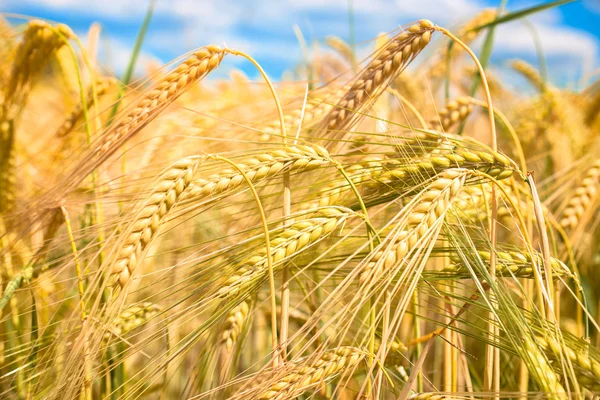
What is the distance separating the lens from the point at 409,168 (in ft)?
2.96

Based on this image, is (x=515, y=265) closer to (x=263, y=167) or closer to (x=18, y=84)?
(x=263, y=167)

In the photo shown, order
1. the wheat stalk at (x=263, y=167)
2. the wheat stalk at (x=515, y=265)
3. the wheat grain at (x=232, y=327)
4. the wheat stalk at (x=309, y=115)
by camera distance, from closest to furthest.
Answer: the wheat stalk at (x=263, y=167)
the wheat stalk at (x=515, y=265)
the wheat grain at (x=232, y=327)
the wheat stalk at (x=309, y=115)

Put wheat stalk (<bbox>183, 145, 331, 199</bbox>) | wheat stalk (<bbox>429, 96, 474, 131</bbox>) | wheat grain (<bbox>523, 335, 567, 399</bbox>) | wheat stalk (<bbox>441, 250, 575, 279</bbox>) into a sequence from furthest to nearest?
wheat stalk (<bbox>429, 96, 474, 131</bbox>) → wheat stalk (<bbox>441, 250, 575, 279</bbox>) → wheat stalk (<bbox>183, 145, 331, 199</bbox>) → wheat grain (<bbox>523, 335, 567, 399</bbox>)

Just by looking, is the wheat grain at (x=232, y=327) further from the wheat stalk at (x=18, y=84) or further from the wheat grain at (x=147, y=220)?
the wheat stalk at (x=18, y=84)

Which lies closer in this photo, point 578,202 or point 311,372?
point 311,372

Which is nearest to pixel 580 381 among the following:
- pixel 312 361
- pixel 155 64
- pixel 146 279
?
pixel 312 361

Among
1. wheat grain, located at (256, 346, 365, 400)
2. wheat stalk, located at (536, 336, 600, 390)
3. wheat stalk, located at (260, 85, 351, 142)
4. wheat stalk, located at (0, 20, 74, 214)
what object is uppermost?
wheat stalk, located at (0, 20, 74, 214)

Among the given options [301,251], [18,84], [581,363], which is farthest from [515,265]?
[18,84]

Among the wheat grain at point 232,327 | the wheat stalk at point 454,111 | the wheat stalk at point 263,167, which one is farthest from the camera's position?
the wheat stalk at point 454,111

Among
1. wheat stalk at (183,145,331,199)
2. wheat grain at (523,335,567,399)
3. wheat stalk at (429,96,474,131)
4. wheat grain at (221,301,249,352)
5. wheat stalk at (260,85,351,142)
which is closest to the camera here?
wheat grain at (523,335,567,399)

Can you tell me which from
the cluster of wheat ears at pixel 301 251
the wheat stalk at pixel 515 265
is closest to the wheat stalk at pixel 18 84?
the cluster of wheat ears at pixel 301 251

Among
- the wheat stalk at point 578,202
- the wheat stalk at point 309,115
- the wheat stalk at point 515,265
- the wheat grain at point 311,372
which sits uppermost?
the wheat stalk at point 309,115

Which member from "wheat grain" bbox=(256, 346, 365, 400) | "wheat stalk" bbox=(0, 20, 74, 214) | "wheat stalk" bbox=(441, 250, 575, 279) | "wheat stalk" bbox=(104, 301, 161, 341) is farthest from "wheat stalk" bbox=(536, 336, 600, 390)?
"wheat stalk" bbox=(0, 20, 74, 214)

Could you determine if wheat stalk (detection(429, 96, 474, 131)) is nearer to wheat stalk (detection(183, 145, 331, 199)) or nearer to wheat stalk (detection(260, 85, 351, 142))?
wheat stalk (detection(260, 85, 351, 142))
